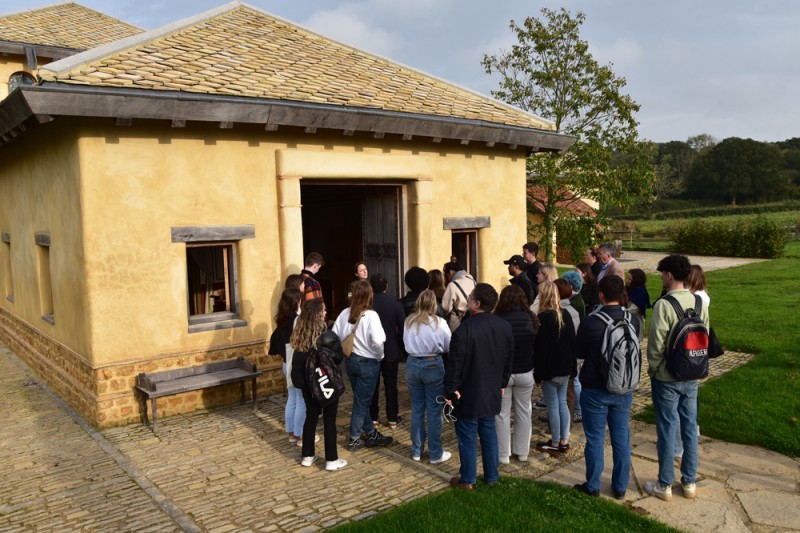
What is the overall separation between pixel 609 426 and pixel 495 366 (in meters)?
1.12

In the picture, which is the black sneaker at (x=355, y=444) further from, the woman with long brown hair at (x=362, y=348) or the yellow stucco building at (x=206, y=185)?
the yellow stucco building at (x=206, y=185)

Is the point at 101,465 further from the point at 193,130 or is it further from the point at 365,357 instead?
the point at 193,130

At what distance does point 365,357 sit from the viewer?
6.34 metres

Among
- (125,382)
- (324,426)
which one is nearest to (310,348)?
(324,426)

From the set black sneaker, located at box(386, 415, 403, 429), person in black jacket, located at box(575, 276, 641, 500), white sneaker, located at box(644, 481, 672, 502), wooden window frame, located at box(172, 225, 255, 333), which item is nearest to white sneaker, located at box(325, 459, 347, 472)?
black sneaker, located at box(386, 415, 403, 429)

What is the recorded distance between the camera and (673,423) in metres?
5.26

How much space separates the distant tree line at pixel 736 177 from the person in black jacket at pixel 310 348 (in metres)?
60.8

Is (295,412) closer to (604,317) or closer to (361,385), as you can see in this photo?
(361,385)

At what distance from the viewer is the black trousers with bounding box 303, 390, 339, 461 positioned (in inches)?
234

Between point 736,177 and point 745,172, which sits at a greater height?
point 745,172

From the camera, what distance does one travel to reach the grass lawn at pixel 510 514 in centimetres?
470

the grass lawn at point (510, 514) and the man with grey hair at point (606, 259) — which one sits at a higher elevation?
the man with grey hair at point (606, 259)

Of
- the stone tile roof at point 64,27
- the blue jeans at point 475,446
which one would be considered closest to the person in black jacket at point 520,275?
the blue jeans at point 475,446

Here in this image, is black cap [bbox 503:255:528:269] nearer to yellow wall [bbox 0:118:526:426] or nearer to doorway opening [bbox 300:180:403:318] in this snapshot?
yellow wall [bbox 0:118:526:426]
